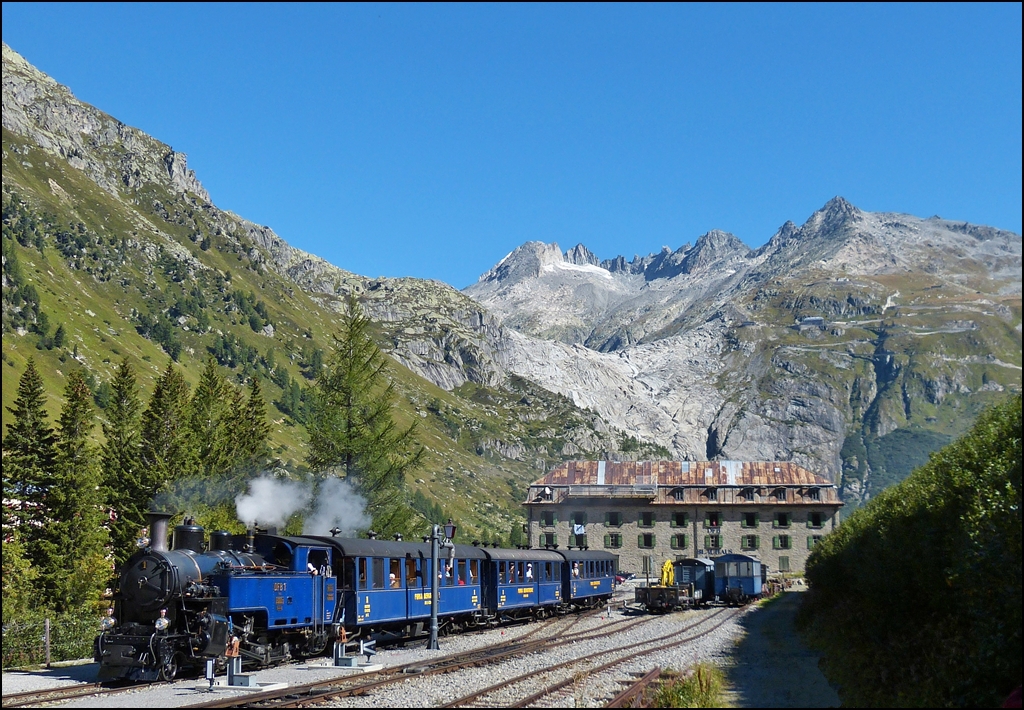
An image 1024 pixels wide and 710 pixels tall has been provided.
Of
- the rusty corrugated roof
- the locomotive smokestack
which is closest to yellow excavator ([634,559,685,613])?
the locomotive smokestack

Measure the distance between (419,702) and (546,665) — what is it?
6.81 meters

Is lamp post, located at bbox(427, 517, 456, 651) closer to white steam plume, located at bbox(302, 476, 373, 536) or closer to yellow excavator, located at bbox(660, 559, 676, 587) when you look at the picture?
white steam plume, located at bbox(302, 476, 373, 536)

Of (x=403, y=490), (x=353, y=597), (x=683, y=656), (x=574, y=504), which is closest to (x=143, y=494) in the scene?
(x=403, y=490)

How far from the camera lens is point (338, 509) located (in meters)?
44.2

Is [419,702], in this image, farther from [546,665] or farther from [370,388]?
[370,388]

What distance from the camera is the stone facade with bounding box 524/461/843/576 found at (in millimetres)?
85750

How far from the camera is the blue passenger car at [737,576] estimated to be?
56094 millimetres

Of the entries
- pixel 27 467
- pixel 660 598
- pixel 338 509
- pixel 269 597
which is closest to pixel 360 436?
pixel 338 509

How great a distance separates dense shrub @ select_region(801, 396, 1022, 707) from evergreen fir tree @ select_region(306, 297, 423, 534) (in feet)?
75.2

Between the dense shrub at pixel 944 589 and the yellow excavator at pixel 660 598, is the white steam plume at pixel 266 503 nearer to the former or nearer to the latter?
the dense shrub at pixel 944 589

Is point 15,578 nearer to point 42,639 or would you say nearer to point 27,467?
point 27,467

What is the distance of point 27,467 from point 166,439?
27.6 feet

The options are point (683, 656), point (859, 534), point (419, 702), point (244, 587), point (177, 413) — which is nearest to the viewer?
point (419, 702)

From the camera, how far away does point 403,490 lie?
155 feet
